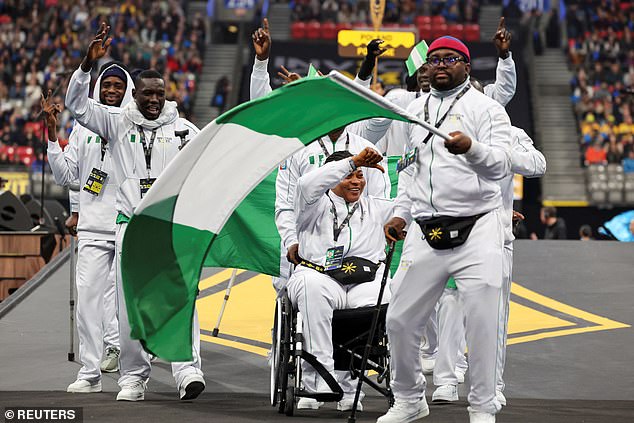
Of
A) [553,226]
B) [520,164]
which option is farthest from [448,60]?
[553,226]

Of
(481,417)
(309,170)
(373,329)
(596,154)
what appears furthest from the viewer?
(596,154)

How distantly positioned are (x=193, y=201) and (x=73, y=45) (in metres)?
27.0

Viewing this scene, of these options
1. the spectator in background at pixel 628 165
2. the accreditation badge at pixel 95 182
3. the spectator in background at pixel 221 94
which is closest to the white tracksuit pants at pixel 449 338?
the accreditation badge at pixel 95 182

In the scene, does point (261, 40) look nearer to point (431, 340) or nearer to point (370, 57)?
point (370, 57)

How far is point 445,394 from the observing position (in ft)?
23.8

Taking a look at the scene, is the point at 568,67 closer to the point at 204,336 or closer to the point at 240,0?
the point at 240,0

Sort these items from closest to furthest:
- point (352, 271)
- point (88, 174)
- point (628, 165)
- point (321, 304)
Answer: point (321, 304)
point (352, 271)
point (88, 174)
point (628, 165)

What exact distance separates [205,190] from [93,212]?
2181 millimetres

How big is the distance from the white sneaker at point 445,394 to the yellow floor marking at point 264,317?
6.96ft

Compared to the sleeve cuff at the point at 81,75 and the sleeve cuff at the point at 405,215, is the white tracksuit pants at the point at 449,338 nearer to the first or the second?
the sleeve cuff at the point at 405,215

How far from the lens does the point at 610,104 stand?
28656 mm

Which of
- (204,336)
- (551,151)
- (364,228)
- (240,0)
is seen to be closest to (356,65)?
(551,151)

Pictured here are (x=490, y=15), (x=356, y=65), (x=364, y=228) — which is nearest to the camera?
(x=364, y=228)

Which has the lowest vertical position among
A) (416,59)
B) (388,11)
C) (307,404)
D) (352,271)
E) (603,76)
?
(603,76)
